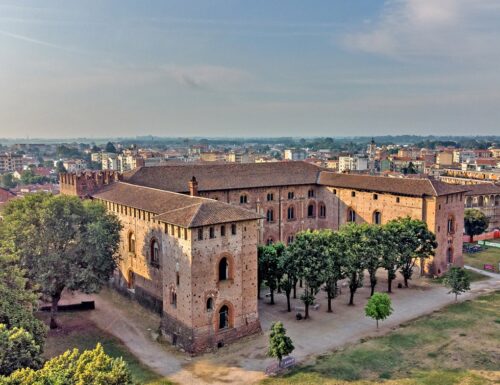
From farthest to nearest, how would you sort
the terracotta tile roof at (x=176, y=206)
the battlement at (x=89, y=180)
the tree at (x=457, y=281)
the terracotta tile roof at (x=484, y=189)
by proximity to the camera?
the terracotta tile roof at (x=484, y=189)
the battlement at (x=89, y=180)
the tree at (x=457, y=281)
the terracotta tile roof at (x=176, y=206)

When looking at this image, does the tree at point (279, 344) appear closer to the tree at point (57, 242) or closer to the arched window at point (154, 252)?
the arched window at point (154, 252)

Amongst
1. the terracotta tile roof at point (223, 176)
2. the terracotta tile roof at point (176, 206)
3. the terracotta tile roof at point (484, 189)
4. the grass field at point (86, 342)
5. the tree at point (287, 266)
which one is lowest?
the grass field at point (86, 342)

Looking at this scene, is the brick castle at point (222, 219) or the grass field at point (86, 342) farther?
the brick castle at point (222, 219)

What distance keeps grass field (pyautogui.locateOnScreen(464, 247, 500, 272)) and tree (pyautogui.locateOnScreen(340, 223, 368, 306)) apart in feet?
84.9

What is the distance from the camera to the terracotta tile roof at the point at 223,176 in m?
58.9

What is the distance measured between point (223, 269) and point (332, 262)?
10576 millimetres

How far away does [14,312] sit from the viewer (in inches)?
1183

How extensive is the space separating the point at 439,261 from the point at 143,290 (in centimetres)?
3538

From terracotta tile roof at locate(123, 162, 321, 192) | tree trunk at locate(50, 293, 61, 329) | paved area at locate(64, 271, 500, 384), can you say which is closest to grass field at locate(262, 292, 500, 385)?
paved area at locate(64, 271, 500, 384)

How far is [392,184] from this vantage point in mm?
61562

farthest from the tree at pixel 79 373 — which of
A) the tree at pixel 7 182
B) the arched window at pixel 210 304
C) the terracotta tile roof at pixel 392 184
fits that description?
the tree at pixel 7 182

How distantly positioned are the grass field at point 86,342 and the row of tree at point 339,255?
14.9m

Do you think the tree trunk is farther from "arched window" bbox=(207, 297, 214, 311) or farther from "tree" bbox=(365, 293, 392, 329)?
"tree" bbox=(365, 293, 392, 329)

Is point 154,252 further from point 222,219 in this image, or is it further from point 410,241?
point 410,241
